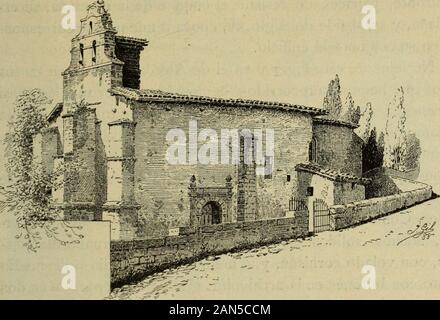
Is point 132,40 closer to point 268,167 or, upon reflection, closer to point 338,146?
point 268,167

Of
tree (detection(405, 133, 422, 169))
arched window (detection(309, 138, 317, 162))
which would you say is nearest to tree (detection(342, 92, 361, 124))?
arched window (detection(309, 138, 317, 162))

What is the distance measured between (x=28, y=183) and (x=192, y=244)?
10.2 ft

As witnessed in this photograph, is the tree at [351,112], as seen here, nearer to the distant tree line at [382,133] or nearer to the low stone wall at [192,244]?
the distant tree line at [382,133]

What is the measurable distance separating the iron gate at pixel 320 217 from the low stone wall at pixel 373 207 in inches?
4.1

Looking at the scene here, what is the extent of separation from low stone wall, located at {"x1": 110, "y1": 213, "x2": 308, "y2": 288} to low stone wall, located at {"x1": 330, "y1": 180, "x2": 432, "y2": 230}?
0.75 metres

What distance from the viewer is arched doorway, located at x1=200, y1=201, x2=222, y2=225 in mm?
12703

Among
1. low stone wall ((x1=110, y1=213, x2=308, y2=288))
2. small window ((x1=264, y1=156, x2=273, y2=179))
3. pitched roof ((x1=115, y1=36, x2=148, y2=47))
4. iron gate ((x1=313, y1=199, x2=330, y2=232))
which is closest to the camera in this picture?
low stone wall ((x1=110, y1=213, x2=308, y2=288))

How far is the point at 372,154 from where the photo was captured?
52.3 feet

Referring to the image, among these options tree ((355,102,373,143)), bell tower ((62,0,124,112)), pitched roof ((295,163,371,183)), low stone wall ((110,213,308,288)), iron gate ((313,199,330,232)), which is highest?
bell tower ((62,0,124,112))

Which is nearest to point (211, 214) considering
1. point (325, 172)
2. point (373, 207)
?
point (325, 172)

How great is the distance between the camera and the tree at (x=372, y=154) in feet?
49.5

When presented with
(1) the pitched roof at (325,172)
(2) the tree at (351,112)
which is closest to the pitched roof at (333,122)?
(2) the tree at (351,112)

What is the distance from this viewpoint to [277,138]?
13.8 meters

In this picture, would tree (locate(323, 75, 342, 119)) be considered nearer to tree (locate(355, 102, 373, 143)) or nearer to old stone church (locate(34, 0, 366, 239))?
tree (locate(355, 102, 373, 143))
